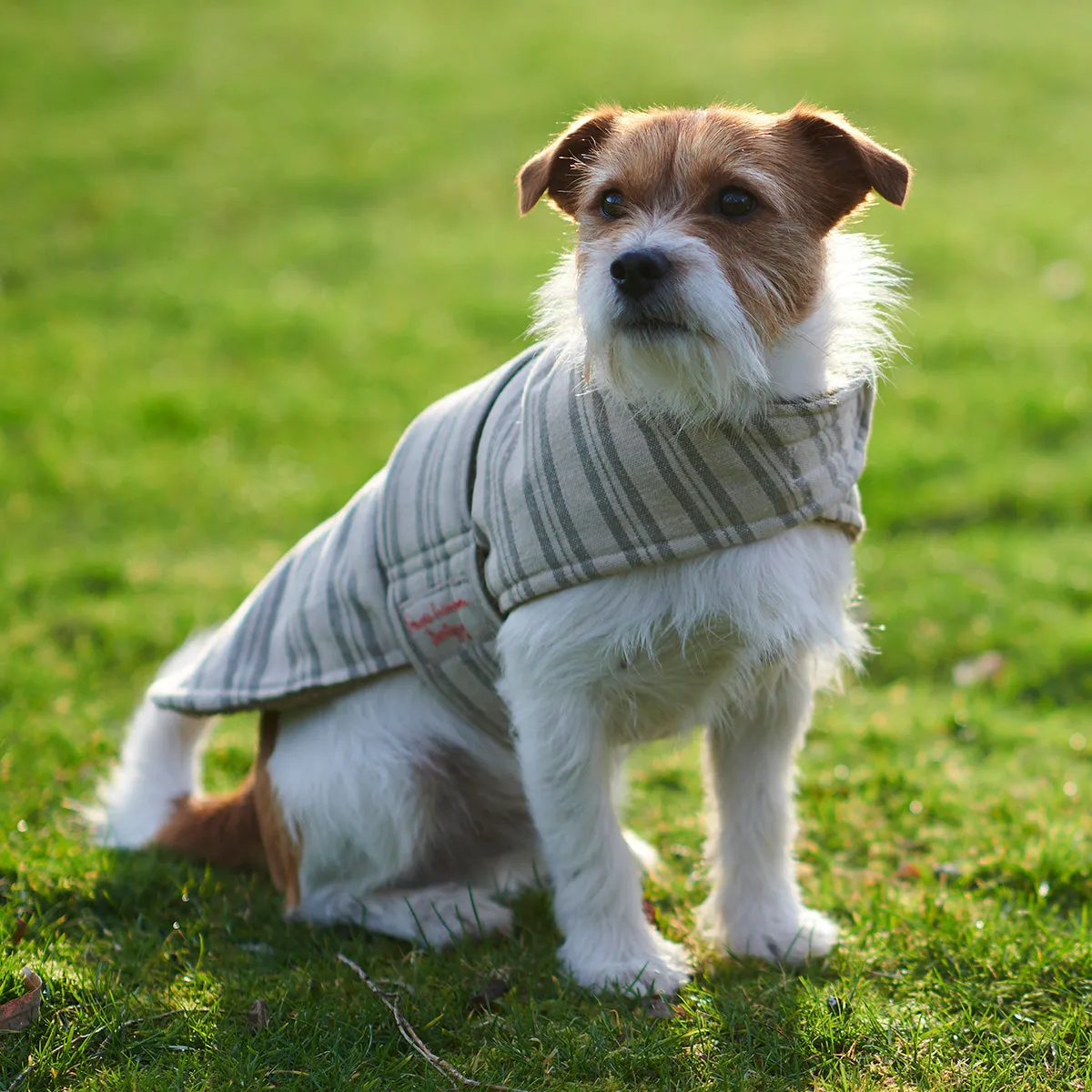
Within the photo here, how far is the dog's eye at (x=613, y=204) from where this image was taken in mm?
2852

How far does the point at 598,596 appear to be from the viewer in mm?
2893

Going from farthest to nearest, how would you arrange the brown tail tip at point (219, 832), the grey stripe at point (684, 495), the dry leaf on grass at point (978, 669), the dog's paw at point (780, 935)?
the dry leaf on grass at point (978, 669) → the brown tail tip at point (219, 832) → the dog's paw at point (780, 935) → the grey stripe at point (684, 495)

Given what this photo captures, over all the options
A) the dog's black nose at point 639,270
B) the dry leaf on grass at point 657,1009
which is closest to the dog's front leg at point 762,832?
the dry leaf on grass at point 657,1009

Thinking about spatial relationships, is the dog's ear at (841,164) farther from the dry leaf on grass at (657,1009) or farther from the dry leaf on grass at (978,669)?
the dry leaf on grass at (978,669)

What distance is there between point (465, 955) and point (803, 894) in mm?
1028

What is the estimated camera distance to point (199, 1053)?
2826mm

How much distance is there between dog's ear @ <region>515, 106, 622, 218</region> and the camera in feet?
10.1

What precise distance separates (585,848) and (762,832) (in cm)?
55

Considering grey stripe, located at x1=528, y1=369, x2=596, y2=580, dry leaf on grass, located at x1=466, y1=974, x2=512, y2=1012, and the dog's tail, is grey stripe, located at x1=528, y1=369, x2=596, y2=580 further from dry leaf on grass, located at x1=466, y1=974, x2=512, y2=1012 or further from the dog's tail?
the dog's tail

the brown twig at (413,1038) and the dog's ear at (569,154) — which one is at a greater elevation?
the dog's ear at (569,154)

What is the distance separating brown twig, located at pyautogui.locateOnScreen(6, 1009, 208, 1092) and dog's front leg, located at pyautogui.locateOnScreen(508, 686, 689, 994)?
92 centimetres

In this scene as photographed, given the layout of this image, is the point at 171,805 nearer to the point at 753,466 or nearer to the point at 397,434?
the point at 753,466

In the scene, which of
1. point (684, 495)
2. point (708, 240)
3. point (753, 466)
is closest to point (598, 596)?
point (684, 495)

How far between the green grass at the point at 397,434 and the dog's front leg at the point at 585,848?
10 centimetres
